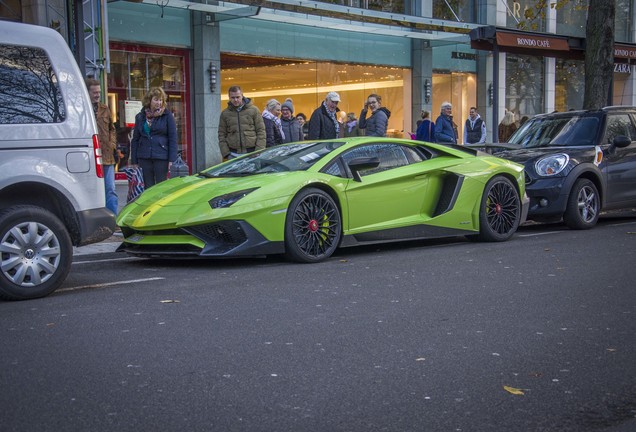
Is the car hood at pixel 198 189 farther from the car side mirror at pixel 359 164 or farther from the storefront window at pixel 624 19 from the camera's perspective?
the storefront window at pixel 624 19

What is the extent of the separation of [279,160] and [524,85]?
2268cm

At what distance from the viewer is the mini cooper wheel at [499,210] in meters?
10.2

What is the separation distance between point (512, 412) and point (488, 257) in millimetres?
5082

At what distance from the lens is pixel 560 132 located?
42.4 ft

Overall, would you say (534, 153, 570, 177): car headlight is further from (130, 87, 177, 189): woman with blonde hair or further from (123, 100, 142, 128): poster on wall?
(123, 100, 142, 128): poster on wall

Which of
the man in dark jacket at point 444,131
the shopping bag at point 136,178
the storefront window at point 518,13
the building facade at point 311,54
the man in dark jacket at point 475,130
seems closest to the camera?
the shopping bag at point 136,178

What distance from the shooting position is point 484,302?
6.56 metres

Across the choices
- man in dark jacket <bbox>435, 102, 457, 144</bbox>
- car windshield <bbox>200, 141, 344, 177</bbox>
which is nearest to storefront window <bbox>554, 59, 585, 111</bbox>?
man in dark jacket <bbox>435, 102, 457, 144</bbox>

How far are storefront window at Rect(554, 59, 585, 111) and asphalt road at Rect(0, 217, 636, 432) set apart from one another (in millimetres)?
24632

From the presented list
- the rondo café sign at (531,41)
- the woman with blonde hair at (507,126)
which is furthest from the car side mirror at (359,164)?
the woman with blonde hair at (507,126)

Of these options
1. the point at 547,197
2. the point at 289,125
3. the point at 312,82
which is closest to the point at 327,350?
the point at 547,197

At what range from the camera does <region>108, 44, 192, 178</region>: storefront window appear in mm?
19248

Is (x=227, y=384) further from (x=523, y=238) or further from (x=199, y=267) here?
(x=523, y=238)

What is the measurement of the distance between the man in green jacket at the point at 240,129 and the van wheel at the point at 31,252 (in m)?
5.91
